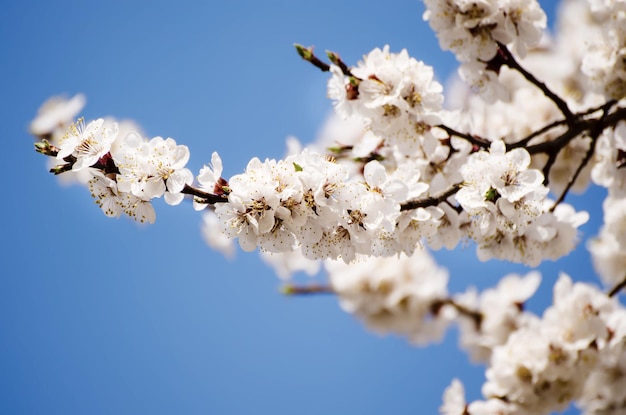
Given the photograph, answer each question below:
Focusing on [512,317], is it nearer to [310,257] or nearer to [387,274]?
[387,274]

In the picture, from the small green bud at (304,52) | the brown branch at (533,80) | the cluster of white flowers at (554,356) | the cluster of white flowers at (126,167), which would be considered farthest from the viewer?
the cluster of white flowers at (554,356)

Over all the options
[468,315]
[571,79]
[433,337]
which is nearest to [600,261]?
[468,315]

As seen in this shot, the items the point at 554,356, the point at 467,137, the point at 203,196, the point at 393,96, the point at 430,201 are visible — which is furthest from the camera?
the point at 554,356

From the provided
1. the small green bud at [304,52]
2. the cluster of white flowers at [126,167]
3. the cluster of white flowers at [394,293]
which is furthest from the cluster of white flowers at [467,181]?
the cluster of white flowers at [394,293]

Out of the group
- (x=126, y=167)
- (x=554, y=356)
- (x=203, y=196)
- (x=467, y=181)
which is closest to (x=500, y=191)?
(x=467, y=181)

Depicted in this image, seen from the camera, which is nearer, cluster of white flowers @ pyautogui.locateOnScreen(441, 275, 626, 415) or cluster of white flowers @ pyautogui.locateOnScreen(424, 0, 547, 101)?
cluster of white flowers @ pyautogui.locateOnScreen(424, 0, 547, 101)

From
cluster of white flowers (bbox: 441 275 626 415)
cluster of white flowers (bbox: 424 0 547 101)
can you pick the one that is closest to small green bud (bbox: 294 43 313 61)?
cluster of white flowers (bbox: 424 0 547 101)

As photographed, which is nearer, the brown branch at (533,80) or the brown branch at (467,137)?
the brown branch at (467,137)

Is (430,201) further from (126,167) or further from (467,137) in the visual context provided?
(126,167)

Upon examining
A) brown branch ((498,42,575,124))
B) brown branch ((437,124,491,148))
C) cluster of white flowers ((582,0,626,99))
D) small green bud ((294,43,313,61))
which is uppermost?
cluster of white flowers ((582,0,626,99))

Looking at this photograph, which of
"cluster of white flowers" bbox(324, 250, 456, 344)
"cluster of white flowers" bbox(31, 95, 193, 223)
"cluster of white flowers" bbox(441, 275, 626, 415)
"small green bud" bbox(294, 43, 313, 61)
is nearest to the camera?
"cluster of white flowers" bbox(31, 95, 193, 223)

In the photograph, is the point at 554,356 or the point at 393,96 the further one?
the point at 554,356

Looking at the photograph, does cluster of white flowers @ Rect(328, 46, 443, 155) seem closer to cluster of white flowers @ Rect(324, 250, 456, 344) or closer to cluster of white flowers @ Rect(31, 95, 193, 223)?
cluster of white flowers @ Rect(31, 95, 193, 223)

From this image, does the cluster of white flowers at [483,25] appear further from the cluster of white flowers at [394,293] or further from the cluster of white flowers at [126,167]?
the cluster of white flowers at [394,293]
